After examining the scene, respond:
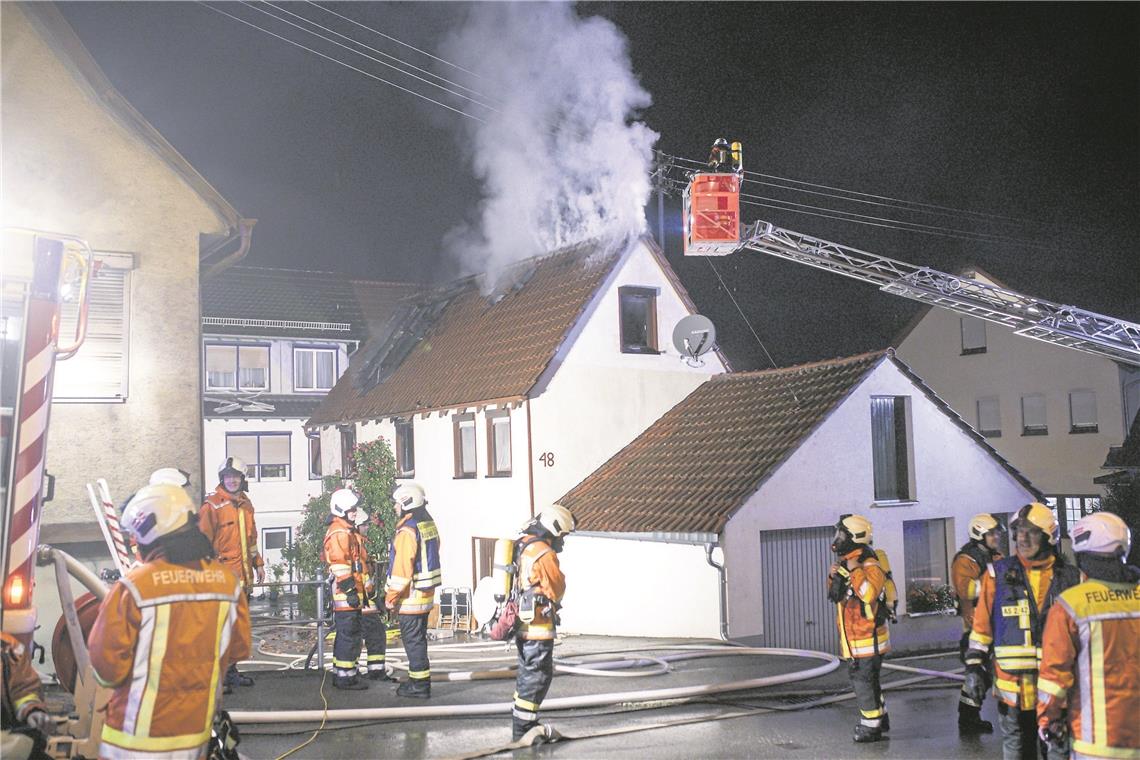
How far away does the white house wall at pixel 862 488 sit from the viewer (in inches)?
606

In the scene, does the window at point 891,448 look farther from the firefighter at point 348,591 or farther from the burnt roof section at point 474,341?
the firefighter at point 348,591

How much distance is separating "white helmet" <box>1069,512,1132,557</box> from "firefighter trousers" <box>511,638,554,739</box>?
416cm

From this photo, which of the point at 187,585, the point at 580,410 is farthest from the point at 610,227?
the point at 187,585

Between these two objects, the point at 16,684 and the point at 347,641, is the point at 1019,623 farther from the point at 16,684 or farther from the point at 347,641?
the point at 347,641

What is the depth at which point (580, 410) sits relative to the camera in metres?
20.5

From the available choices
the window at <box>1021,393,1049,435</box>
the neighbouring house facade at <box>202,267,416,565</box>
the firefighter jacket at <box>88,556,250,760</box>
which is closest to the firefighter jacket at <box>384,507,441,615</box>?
the firefighter jacket at <box>88,556,250,760</box>

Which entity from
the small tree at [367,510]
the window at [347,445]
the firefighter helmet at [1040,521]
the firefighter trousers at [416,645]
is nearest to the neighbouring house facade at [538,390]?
the small tree at [367,510]

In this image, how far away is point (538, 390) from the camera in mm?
19938

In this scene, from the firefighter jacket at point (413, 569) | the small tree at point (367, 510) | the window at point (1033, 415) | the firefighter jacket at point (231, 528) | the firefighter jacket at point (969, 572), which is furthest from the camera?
the window at point (1033, 415)

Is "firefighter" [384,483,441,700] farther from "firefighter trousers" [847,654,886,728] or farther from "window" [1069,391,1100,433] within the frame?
"window" [1069,391,1100,433]

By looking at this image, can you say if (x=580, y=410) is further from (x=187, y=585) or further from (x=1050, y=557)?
(x=187, y=585)

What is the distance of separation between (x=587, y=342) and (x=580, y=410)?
1.46 metres

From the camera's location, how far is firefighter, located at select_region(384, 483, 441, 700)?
9.80 m

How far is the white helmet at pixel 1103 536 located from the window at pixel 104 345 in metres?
9.17
